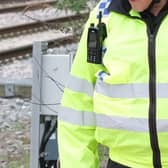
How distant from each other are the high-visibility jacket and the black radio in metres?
0.03

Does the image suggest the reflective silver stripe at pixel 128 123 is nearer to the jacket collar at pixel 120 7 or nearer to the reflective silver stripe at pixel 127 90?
the reflective silver stripe at pixel 127 90

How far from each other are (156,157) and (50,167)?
5.68 ft

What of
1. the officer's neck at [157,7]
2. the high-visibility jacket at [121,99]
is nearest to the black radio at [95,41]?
the high-visibility jacket at [121,99]

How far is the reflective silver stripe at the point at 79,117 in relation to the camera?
3.30 meters

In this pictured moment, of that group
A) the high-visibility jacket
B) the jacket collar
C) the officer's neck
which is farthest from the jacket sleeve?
the officer's neck

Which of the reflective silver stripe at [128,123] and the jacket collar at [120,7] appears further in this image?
the jacket collar at [120,7]

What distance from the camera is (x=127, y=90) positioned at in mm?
3094

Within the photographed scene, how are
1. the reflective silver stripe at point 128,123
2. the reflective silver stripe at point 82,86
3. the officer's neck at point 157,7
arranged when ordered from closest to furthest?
the reflective silver stripe at point 128,123
the officer's neck at point 157,7
the reflective silver stripe at point 82,86

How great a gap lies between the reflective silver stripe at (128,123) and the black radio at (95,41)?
26 centimetres

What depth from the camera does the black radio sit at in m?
3.21

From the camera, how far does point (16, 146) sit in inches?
301

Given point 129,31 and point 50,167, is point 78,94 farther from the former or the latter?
point 50,167

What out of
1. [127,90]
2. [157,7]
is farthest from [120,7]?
[127,90]

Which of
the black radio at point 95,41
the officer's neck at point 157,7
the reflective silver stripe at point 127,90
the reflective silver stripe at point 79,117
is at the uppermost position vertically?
the officer's neck at point 157,7
